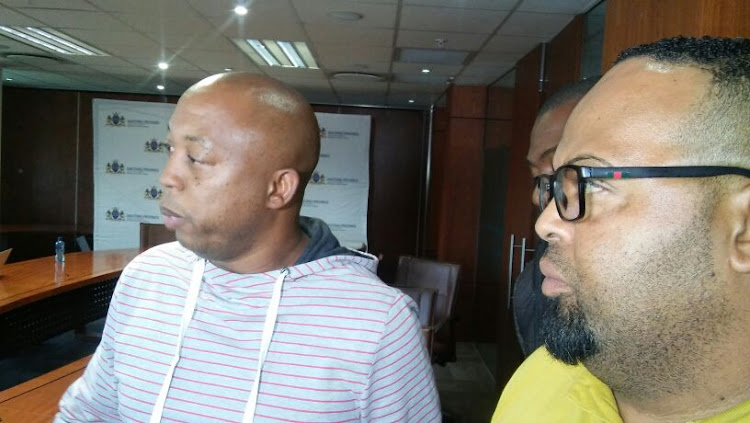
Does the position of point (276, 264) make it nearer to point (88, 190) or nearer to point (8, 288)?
point (8, 288)

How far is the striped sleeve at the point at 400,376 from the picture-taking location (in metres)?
1.01

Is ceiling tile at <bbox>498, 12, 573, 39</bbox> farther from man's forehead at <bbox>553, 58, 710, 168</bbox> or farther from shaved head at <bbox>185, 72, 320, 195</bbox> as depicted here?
man's forehead at <bbox>553, 58, 710, 168</bbox>

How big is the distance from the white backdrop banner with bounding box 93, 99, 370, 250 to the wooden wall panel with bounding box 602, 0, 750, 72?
4.98 meters

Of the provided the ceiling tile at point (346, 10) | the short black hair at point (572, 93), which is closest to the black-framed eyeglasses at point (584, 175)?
the short black hair at point (572, 93)

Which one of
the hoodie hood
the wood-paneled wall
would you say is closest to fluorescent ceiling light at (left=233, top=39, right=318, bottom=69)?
the wood-paneled wall

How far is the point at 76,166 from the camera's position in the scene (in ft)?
25.1

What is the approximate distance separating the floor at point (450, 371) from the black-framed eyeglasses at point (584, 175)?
3.34m

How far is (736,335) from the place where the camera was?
0.63 meters

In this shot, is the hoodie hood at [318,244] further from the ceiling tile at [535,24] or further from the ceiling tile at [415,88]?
the ceiling tile at [415,88]

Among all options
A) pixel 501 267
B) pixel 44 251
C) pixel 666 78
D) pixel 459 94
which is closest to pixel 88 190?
pixel 44 251

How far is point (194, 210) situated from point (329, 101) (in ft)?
21.3

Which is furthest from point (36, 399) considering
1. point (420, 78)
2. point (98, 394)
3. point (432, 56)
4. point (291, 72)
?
point (420, 78)

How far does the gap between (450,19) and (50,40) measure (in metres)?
3.56

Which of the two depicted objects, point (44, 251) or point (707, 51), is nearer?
point (707, 51)
